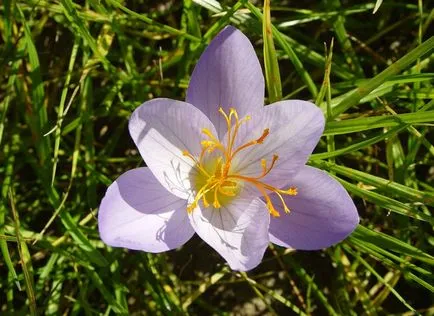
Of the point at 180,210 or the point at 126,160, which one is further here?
the point at 126,160

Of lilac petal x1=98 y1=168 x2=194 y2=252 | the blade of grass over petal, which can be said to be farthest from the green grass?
lilac petal x1=98 y1=168 x2=194 y2=252

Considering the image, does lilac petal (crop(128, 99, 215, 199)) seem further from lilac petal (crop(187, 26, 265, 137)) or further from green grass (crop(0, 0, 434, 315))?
green grass (crop(0, 0, 434, 315))

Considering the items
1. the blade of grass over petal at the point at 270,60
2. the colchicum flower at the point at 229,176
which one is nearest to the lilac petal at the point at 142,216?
the colchicum flower at the point at 229,176

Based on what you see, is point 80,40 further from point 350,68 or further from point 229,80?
point 350,68

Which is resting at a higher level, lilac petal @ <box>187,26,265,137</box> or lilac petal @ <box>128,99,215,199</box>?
lilac petal @ <box>187,26,265,137</box>

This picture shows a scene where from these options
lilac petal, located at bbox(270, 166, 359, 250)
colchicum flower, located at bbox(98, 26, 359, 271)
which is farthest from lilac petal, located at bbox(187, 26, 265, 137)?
lilac petal, located at bbox(270, 166, 359, 250)

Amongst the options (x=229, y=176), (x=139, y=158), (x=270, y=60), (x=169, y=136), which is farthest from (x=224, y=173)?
(x=139, y=158)

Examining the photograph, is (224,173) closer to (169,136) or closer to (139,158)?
(169,136)

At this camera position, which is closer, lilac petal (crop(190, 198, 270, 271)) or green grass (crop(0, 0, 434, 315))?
lilac petal (crop(190, 198, 270, 271))

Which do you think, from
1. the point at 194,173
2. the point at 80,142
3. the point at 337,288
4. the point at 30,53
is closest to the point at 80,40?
the point at 30,53
